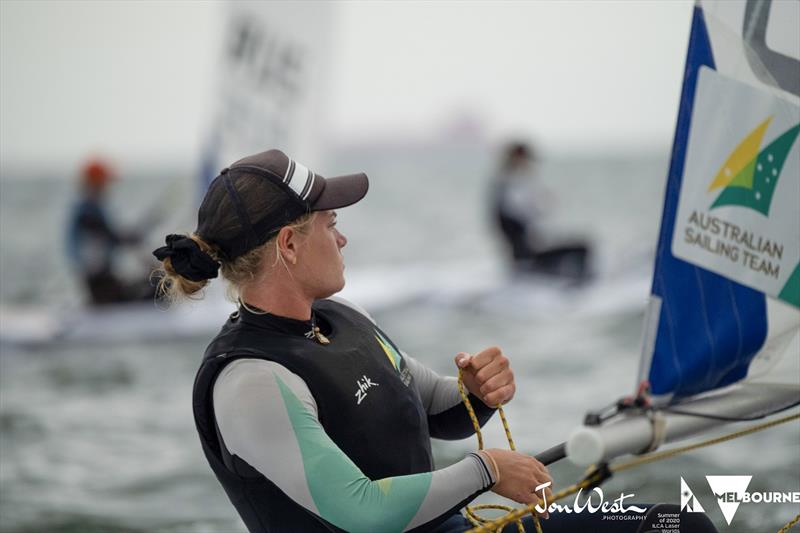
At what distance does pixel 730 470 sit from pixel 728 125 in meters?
2.03

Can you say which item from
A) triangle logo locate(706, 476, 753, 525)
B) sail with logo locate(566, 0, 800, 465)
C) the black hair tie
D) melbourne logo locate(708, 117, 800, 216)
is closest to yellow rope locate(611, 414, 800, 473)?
sail with logo locate(566, 0, 800, 465)

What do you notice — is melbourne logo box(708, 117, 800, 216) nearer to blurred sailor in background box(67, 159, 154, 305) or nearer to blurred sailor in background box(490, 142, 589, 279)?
blurred sailor in background box(67, 159, 154, 305)

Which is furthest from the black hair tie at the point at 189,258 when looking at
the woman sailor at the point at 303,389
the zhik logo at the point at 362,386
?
the zhik logo at the point at 362,386

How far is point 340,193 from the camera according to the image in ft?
4.36

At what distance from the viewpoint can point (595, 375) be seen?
203 inches

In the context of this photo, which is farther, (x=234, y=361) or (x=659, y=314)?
(x=659, y=314)

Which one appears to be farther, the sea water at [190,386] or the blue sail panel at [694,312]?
the sea water at [190,386]

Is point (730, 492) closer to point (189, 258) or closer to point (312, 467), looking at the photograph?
point (312, 467)

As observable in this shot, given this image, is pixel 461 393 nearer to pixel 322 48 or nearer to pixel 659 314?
pixel 659 314

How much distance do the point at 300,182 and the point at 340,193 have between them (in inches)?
2.2

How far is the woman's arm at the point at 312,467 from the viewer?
1.18m

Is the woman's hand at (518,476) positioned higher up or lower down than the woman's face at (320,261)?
lower down

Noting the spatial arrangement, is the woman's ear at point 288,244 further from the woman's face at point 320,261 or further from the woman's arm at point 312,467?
the woman's arm at point 312,467

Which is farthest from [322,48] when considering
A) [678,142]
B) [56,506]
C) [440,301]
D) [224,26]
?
[678,142]
